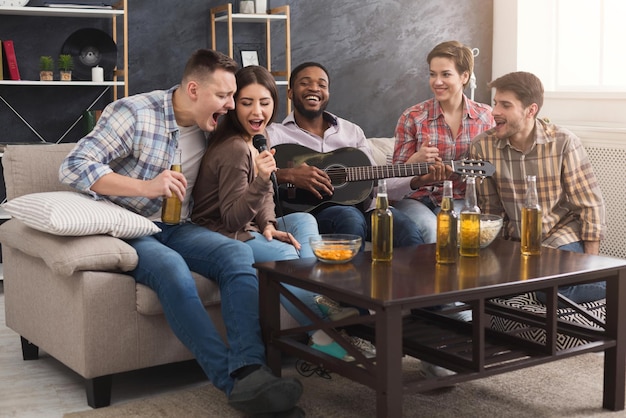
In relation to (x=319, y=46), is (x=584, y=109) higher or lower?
lower

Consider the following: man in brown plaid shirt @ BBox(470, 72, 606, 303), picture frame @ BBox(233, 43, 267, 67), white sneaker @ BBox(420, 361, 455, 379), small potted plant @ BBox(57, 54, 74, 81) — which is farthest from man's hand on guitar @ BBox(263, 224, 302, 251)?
picture frame @ BBox(233, 43, 267, 67)

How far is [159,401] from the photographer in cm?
289

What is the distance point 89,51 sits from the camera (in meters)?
4.96

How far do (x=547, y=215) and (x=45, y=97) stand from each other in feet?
9.35

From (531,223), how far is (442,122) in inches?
47.6

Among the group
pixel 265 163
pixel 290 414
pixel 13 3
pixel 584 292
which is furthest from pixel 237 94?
pixel 13 3

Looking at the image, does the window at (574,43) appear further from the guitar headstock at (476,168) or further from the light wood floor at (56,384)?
the light wood floor at (56,384)

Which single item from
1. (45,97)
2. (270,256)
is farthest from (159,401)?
(45,97)

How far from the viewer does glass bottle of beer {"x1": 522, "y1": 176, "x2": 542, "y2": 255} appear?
9.48 feet

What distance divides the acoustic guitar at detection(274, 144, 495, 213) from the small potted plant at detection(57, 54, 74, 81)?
1501mm

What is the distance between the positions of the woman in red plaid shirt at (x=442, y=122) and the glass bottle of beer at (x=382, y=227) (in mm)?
1149

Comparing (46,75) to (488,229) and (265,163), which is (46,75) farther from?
(488,229)

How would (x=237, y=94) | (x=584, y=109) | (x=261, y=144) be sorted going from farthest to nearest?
(x=584, y=109) → (x=237, y=94) → (x=261, y=144)

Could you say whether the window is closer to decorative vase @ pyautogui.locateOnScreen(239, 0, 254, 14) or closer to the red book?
decorative vase @ pyautogui.locateOnScreen(239, 0, 254, 14)
